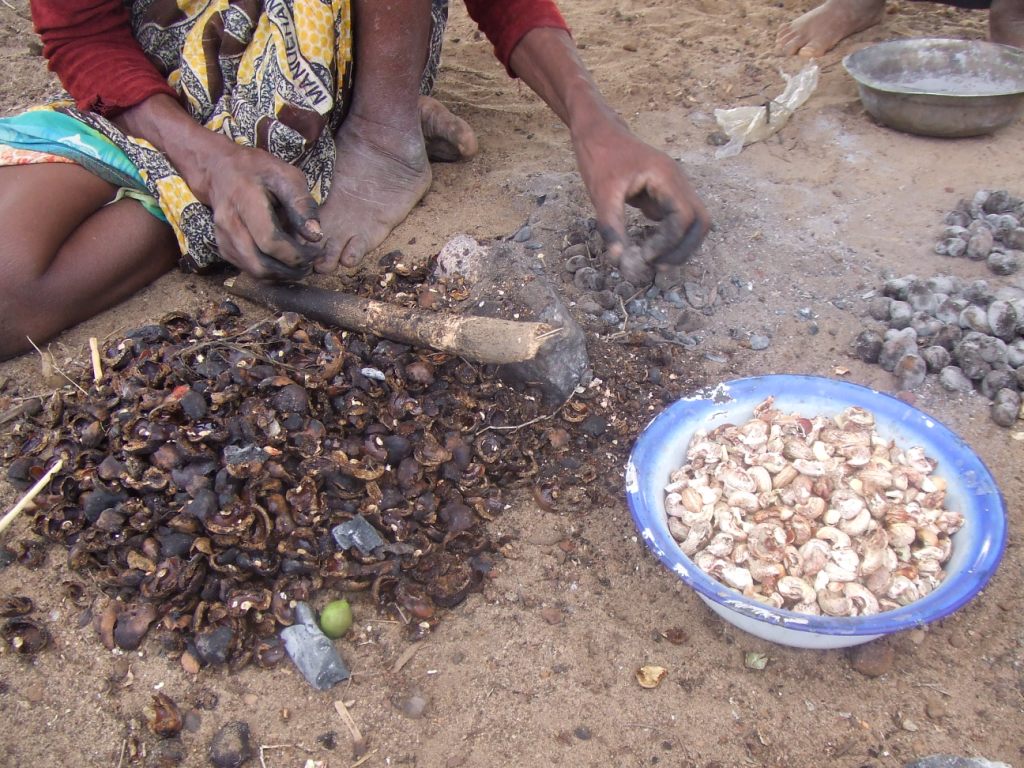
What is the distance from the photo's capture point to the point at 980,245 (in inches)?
101

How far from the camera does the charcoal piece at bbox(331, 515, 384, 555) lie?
1.79 meters

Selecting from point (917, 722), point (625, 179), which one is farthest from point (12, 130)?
point (917, 722)

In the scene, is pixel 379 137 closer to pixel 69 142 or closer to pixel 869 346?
pixel 69 142

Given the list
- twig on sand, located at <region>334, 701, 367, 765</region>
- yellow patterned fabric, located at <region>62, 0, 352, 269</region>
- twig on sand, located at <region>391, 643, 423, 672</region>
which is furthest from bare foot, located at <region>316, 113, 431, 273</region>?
twig on sand, located at <region>334, 701, 367, 765</region>

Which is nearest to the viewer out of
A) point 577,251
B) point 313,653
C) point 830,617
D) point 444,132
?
point 830,617

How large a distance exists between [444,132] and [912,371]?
6.21ft

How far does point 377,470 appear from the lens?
187 cm

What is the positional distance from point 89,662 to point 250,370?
741 millimetres

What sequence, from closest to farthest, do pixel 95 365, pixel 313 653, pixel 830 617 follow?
pixel 830 617
pixel 313 653
pixel 95 365

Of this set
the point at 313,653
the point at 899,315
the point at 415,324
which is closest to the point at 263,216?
the point at 415,324

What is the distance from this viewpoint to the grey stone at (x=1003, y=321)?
2236 mm

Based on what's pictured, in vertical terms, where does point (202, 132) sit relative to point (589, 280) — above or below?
above

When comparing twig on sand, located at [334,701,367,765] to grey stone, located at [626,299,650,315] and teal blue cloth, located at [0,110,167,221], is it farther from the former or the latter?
teal blue cloth, located at [0,110,167,221]

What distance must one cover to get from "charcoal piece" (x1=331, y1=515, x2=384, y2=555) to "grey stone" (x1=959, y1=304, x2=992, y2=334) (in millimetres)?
1811
